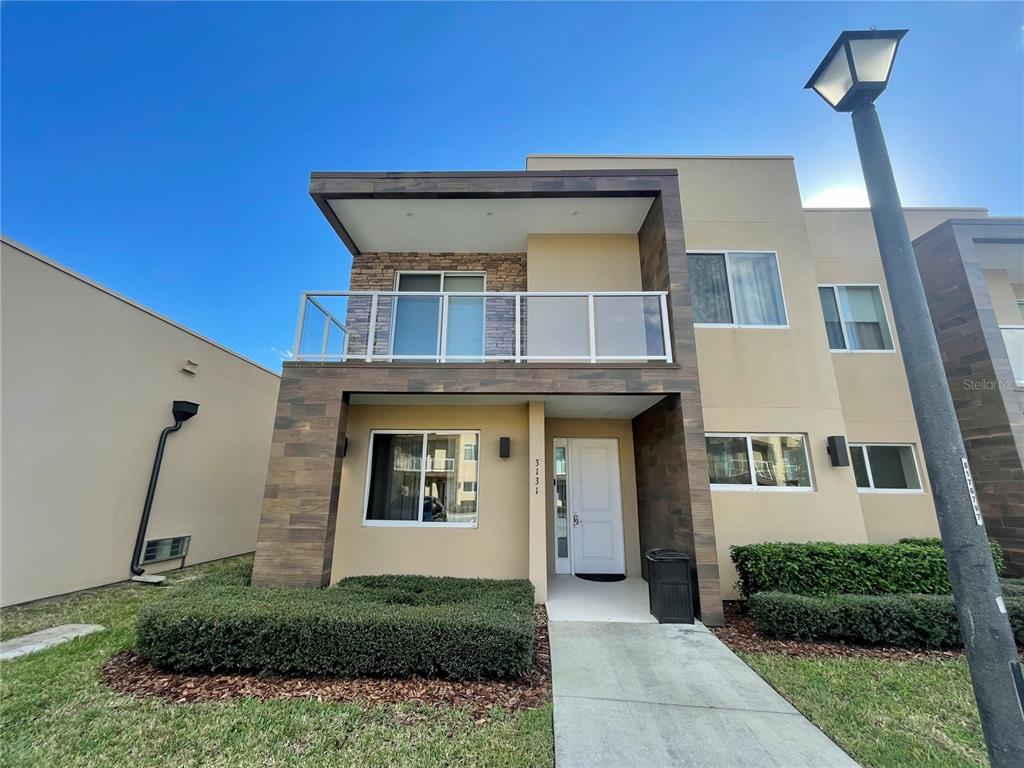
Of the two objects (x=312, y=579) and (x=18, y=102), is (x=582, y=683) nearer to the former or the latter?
(x=312, y=579)

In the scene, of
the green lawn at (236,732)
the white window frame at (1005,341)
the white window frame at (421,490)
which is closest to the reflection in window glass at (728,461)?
the white window frame at (421,490)

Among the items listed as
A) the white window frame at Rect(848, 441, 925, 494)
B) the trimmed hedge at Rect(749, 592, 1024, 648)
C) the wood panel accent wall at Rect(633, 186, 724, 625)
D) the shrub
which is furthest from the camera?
the white window frame at Rect(848, 441, 925, 494)

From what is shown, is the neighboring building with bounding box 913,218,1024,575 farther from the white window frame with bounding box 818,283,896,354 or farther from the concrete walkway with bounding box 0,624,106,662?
the concrete walkway with bounding box 0,624,106,662

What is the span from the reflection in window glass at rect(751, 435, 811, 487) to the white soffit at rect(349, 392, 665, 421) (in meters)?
2.04

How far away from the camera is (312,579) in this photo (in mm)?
5590

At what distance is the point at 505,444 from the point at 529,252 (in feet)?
13.0

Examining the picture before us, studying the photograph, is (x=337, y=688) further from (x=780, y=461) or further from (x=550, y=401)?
(x=780, y=461)

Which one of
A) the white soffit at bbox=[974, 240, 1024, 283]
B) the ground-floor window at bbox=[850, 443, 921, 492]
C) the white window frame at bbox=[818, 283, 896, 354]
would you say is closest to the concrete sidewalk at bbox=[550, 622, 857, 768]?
the ground-floor window at bbox=[850, 443, 921, 492]

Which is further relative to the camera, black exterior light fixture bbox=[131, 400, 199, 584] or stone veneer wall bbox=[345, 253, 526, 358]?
stone veneer wall bbox=[345, 253, 526, 358]

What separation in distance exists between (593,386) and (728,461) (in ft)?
9.39

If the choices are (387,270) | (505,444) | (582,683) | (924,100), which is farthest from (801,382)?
(387,270)

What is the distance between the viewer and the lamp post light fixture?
1.77m

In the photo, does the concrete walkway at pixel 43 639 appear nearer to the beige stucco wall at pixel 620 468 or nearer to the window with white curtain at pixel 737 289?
the beige stucco wall at pixel 620 468

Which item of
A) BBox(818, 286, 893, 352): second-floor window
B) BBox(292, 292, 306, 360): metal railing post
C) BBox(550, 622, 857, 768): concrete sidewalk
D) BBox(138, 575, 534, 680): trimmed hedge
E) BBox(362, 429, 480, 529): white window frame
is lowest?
BBox(550, 622, 857, 768): concrete sidewalk
